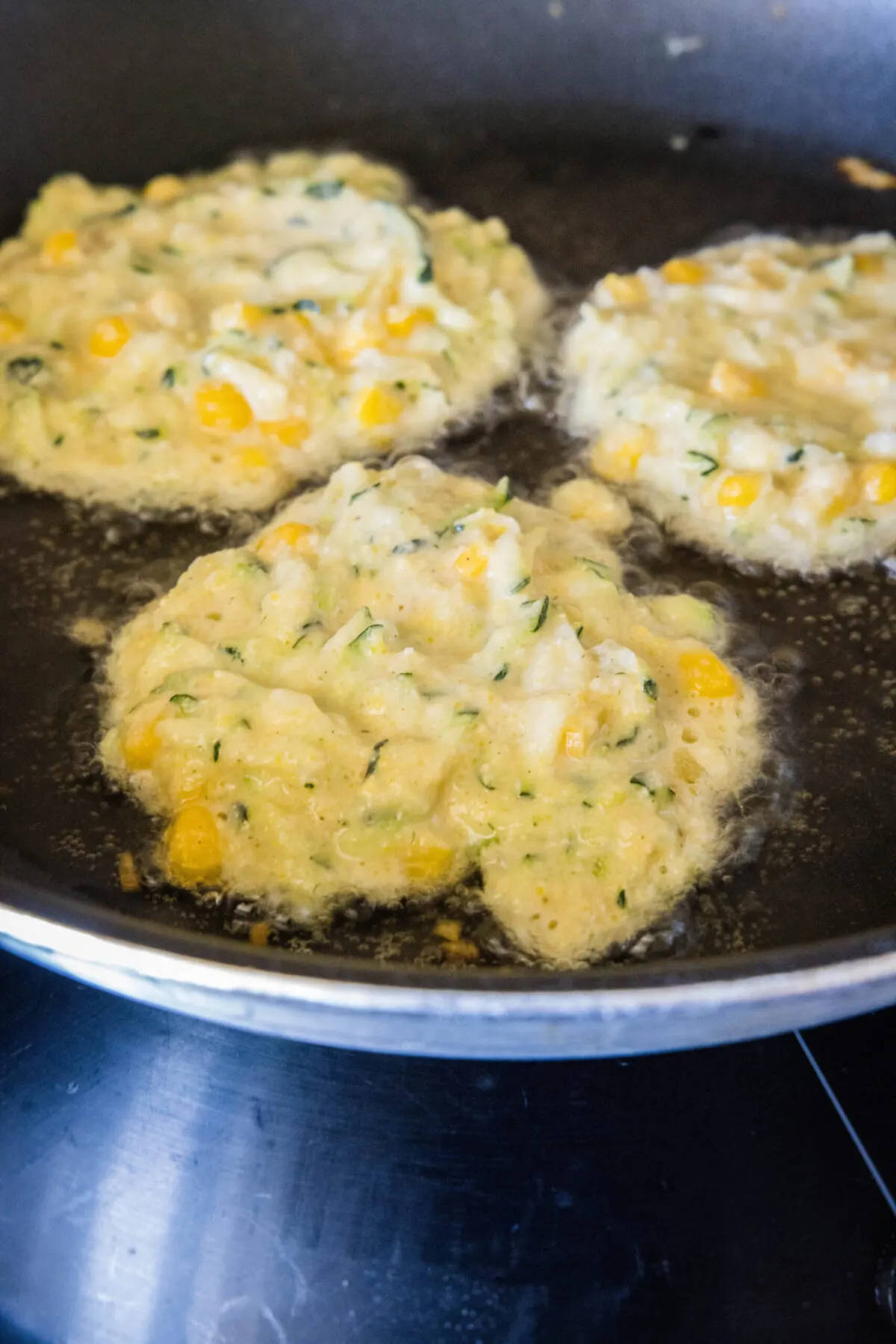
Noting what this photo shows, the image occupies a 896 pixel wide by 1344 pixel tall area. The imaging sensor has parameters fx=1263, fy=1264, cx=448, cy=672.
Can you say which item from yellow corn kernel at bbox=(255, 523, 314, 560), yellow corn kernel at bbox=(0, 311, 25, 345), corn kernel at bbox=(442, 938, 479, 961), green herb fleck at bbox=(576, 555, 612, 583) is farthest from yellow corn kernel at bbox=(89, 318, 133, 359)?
corn kernel at bbox=(442, 938, 479, 961)

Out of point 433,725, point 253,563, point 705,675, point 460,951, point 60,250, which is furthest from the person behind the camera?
point 60,250

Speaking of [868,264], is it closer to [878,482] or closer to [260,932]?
[878,482]

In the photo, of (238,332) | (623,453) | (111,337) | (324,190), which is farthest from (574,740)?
(324,190)

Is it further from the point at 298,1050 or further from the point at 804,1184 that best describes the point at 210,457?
the point at 804,1184

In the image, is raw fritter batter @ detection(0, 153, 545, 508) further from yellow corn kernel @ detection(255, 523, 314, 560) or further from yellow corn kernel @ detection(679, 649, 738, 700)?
yellow corn kernel @ detection(679, 649, 738, 700)

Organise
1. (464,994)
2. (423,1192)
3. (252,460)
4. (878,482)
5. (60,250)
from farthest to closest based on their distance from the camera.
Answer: (60,250) < (252,460) < (878,482) < (423,1192) < (464,994)

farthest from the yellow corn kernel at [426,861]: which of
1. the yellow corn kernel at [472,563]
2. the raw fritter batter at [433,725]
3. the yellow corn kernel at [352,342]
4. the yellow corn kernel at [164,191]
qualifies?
the yellow corn kernel at [164,191]

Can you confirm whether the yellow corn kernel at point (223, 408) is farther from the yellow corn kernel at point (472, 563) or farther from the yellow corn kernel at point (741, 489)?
the yellow corn kernel at point (741, 489)
